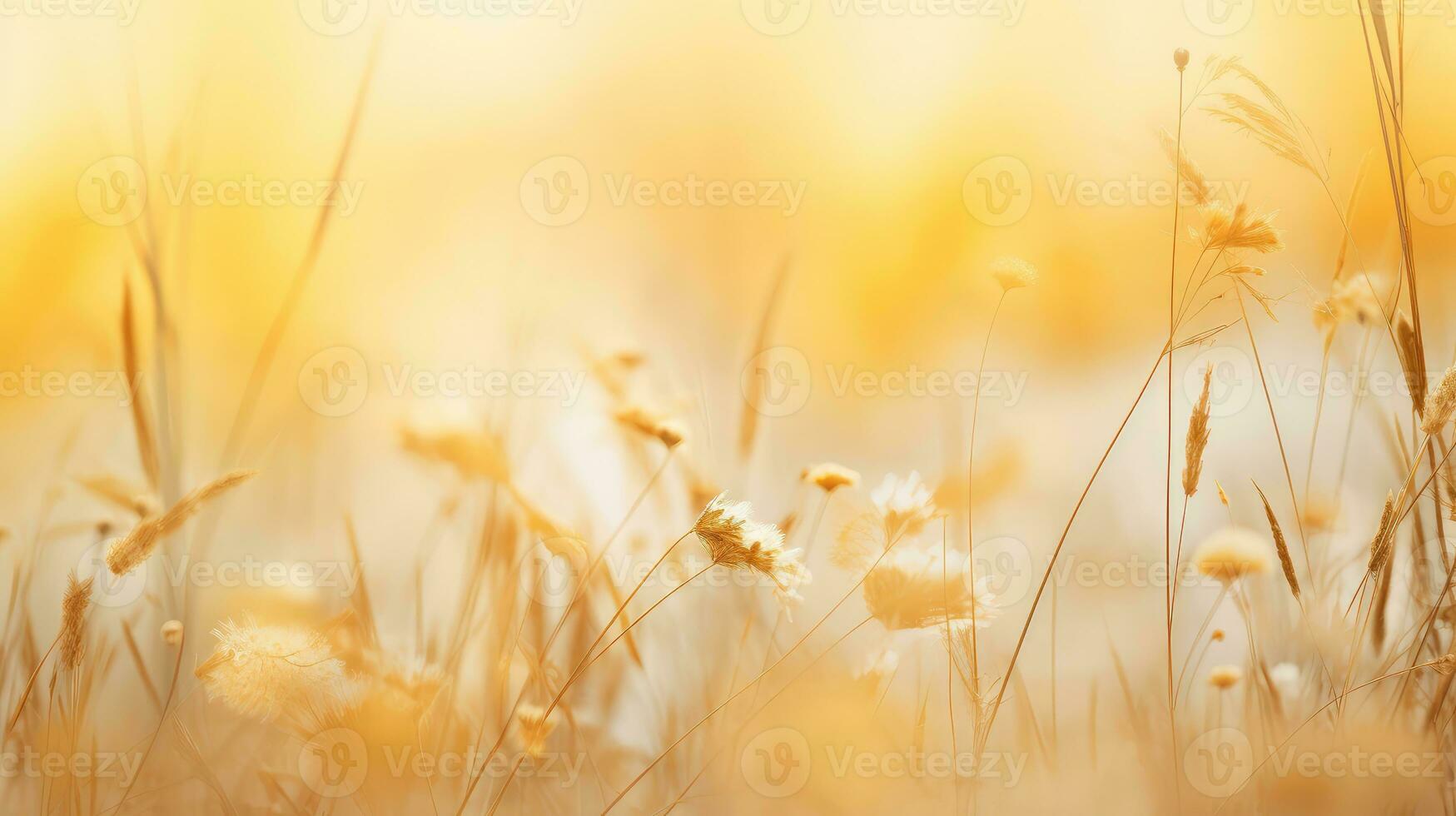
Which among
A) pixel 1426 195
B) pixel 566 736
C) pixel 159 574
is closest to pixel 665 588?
pixel 566 736

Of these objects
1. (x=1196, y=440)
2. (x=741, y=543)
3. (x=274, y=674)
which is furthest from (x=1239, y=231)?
(x=274, y=674)

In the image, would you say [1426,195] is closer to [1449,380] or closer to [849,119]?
[1449,380]

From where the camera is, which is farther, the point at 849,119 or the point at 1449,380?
the point at 849,119

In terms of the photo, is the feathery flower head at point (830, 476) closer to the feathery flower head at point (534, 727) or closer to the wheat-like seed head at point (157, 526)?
the feathery flower head at point (534, 727)

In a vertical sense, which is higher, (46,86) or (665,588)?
(46,86)

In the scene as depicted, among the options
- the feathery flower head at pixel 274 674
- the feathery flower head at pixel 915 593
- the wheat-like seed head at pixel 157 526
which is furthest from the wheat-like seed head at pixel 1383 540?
the wheat-like seed head at pixel 157 526

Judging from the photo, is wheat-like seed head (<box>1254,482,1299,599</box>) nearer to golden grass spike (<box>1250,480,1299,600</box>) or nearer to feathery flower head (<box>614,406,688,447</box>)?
golden grass spike (<box>1250,480,1299,600</box>)

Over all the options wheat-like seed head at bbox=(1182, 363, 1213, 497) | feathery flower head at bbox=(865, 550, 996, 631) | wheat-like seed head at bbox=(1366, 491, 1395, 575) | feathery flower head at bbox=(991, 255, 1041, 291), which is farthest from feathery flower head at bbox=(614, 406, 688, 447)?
wheat-like seed head at bbox=(1366, 491, 1395, 575)
